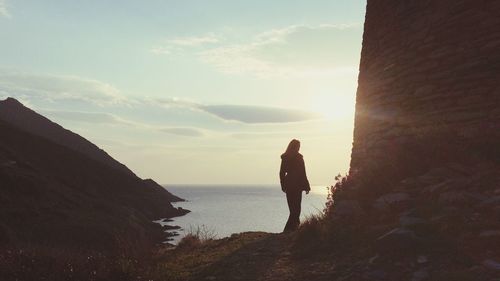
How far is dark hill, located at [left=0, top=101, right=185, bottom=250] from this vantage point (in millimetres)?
36062

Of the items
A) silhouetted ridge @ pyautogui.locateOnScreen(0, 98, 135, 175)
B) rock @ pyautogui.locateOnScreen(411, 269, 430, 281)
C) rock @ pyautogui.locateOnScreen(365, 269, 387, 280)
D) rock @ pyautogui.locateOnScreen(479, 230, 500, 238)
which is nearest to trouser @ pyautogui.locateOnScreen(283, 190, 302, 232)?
rock @ pyautogui.locateOnScreen(365, 269, 387, 280)

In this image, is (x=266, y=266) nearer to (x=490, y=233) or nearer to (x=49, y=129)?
(x=490, y=233)

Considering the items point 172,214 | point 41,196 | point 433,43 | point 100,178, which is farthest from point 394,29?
point 172,214

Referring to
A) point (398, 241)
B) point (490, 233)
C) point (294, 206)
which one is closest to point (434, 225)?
point (398, 241)

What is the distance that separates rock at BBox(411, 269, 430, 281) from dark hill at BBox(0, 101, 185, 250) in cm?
1458

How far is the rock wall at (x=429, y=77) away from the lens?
818cm

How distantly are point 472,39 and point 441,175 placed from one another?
2.95m

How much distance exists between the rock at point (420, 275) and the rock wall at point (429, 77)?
324cm

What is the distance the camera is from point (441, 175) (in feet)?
23.6

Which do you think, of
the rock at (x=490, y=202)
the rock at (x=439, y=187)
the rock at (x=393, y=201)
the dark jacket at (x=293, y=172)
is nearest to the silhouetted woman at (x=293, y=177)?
the dark jacket at (x=293, y=172)

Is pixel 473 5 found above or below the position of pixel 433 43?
above

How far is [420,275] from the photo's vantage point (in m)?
4.84

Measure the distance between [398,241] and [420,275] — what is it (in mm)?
753

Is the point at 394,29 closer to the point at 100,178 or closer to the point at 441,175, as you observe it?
the point at 441,175
